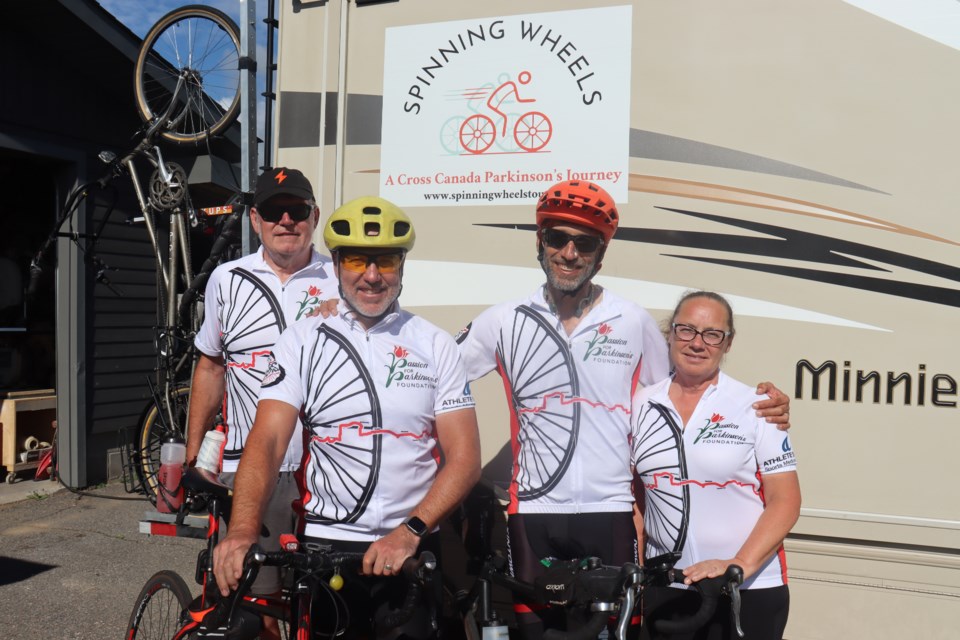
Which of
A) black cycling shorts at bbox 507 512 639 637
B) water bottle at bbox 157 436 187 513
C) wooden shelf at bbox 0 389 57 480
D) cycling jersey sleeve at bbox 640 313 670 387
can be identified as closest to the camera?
black cycling shorts at bbox 507 512 639 637

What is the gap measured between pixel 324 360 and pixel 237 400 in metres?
0.74

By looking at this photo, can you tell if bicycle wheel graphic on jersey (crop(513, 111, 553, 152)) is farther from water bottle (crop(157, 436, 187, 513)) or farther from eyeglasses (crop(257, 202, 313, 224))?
water bottle (crop(157, 436, 187, 513))

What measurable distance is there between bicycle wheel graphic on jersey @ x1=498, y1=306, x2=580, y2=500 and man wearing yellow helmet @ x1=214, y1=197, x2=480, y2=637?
31 centimetres

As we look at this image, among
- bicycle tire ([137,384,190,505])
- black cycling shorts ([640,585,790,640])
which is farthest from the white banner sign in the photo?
bicycle tire ([137,384,190,505])

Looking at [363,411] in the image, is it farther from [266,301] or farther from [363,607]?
[266,301]

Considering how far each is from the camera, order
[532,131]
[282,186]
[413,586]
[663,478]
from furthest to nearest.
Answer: [532,131], [282,186], [663,478], [413,586]

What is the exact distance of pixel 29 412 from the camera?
7.21 m

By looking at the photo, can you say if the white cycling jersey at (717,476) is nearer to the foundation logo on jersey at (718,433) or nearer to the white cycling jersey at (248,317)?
the foundation logo on jersey at (718,433)

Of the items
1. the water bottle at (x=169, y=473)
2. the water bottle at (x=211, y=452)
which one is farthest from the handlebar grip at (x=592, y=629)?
the water bottle at (x=169, y=473)

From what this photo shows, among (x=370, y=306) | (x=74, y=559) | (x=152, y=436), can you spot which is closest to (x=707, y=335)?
(x=370, y=306)

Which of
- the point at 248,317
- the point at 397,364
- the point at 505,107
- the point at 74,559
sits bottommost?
the point at 74,559

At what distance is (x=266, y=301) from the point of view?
9.11 ft

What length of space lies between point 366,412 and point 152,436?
499 cm

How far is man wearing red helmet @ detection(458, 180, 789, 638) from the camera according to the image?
2.38 meters
